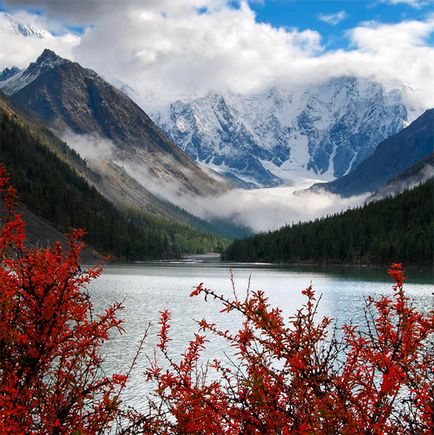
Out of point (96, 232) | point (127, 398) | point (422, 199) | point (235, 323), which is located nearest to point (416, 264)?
point (422, 199)

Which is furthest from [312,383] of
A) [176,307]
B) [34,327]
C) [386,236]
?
[386,236]

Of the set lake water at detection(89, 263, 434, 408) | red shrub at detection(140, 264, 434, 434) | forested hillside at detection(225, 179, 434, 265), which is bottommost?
lake water at detection(89, 263, 434, 408)

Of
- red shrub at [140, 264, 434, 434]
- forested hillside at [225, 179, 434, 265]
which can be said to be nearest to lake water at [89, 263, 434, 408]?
red shrub at [140, 264, 434, 434]

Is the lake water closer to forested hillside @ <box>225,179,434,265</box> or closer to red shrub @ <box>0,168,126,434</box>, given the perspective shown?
red shrub @ <box>0,168,126,434</box>

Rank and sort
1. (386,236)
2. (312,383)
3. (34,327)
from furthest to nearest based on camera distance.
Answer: (386,236)
(34,327)
(312,383)

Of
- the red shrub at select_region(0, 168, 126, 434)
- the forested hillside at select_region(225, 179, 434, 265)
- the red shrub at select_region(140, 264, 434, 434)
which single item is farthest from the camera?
the forested hillside at select_region(225, 179, 434, 265)

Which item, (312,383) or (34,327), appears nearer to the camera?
(312,383)

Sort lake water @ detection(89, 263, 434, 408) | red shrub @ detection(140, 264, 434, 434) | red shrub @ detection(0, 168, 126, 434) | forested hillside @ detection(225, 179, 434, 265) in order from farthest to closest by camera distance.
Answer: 1. forested hillside @ detection(225, 179, 434, 265)
2. lake water @ detection(89, 263, 434, 408)
3. red shrub @ detection(0, 168, 126, 434)
4. red shrub @ detection(140, 264, 434, 434)

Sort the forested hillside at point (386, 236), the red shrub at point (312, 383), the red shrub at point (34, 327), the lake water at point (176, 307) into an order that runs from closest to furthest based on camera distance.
A: 1. the red shrub at point (312, 383)
2. the red shrub at point (34, 327)
3. the lake water at point (176, 307)
4. the forested hillside at point (386, 236)

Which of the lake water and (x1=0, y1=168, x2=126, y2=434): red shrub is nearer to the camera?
(x1=0, y1=168, x2=126, y2=434): red shrub

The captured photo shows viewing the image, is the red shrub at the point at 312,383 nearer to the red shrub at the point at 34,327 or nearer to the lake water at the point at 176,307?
the red shrub at the point at 34,327

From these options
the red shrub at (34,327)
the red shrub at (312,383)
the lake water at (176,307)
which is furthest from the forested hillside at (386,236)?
the red shrub at (34,327)

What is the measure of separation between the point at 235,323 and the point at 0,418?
147 ft

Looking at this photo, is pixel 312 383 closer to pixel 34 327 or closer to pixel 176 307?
pixel 34 327
